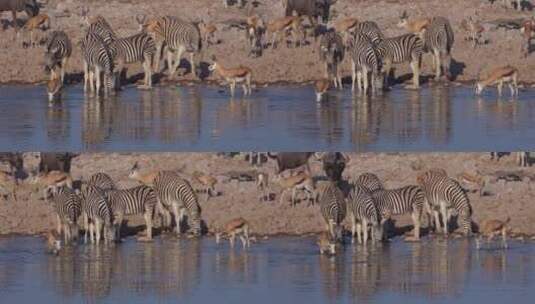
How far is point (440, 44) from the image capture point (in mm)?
46656

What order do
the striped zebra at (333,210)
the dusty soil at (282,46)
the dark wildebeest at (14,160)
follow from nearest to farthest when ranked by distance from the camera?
1. the striped zebra at (333,210)
2. the dark wildebeest at (14,160)
3. the dusty soil at (282,46)

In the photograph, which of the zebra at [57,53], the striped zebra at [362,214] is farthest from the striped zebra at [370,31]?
the striped zebra at [362,214]

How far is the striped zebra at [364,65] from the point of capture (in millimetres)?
45406

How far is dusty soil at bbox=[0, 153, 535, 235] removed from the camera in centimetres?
3816

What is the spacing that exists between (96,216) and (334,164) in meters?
4.14

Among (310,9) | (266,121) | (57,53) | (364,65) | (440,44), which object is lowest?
Answer: (266,121)

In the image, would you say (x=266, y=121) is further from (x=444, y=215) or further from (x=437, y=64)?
(x=437, y=64)

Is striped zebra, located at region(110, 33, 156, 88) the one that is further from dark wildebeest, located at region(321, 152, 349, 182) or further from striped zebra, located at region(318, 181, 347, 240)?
striped zebra, located at region(318, 181, 347, 240)

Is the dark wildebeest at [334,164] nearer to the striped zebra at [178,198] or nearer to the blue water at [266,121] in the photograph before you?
the blue water at [266,121]

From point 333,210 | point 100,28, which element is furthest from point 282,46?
point 333,210

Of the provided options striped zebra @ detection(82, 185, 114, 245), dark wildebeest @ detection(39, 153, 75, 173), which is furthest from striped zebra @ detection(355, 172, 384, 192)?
dark wildebeest @ detection(39, 153, 75, 173)

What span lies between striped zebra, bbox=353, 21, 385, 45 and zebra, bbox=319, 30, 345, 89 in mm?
518

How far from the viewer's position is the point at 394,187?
40.0 m

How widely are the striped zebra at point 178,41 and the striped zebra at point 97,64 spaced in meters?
1.12
